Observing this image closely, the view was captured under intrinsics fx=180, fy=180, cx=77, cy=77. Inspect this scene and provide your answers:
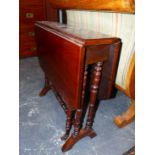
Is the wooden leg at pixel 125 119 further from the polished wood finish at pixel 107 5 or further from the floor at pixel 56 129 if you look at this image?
the polished wood finish at pixel 107 5

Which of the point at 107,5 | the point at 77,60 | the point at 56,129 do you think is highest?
the point at 107,5

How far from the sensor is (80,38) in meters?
0.88

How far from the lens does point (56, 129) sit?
4.49ft

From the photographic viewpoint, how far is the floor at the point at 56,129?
1191 millimetres

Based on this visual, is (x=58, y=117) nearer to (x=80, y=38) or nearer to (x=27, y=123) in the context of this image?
(x=27, y=123)

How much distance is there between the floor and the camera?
3.91 ft

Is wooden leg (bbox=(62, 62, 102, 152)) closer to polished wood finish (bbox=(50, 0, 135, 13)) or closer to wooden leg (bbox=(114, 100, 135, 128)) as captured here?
wooden leg (bbox=(114, 100, 135, 128))

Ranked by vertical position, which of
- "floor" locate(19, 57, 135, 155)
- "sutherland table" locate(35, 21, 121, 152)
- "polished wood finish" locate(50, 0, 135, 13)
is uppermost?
"polished wood finish" locate(50, 0, 135, 13)

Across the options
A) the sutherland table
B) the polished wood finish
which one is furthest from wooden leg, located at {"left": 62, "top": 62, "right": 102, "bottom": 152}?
the polished wood finish

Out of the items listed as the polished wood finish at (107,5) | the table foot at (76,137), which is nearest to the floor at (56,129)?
the table foot at (76,137)

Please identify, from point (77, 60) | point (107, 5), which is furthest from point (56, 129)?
point (107, 5)

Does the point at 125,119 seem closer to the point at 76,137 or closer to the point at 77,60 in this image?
the point at 76,137
